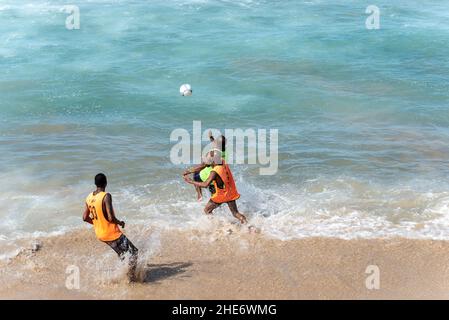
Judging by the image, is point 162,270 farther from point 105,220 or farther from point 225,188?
point 225,188

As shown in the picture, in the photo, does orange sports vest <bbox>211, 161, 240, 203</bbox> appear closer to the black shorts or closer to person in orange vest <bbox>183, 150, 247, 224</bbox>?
person in orange vest <bbox>183, 150, 247, 224</bbox>

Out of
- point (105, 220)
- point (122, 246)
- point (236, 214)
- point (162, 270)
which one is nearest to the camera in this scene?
point (105, 220)

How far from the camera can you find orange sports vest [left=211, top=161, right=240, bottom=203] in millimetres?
8656

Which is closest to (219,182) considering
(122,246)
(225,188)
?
(225,188)

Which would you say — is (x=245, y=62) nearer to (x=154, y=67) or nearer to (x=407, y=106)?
(x=154, y=67)

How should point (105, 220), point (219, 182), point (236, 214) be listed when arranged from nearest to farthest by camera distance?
point (105, 220), point (219, 182), point (236, 214)

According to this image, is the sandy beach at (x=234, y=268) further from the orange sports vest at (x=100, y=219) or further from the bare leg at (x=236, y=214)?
the orange sports vest at (x=100, y=219)

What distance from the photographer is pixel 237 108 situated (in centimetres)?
1546

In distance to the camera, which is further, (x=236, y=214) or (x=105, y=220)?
(x=236, y=214)

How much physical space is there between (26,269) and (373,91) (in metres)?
11.5

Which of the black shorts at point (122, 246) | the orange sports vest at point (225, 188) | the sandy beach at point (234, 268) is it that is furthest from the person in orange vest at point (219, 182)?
the black shorts at point (122, 246)

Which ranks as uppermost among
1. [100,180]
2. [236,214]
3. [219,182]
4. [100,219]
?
[100,180]

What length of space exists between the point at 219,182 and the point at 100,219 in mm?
2155
